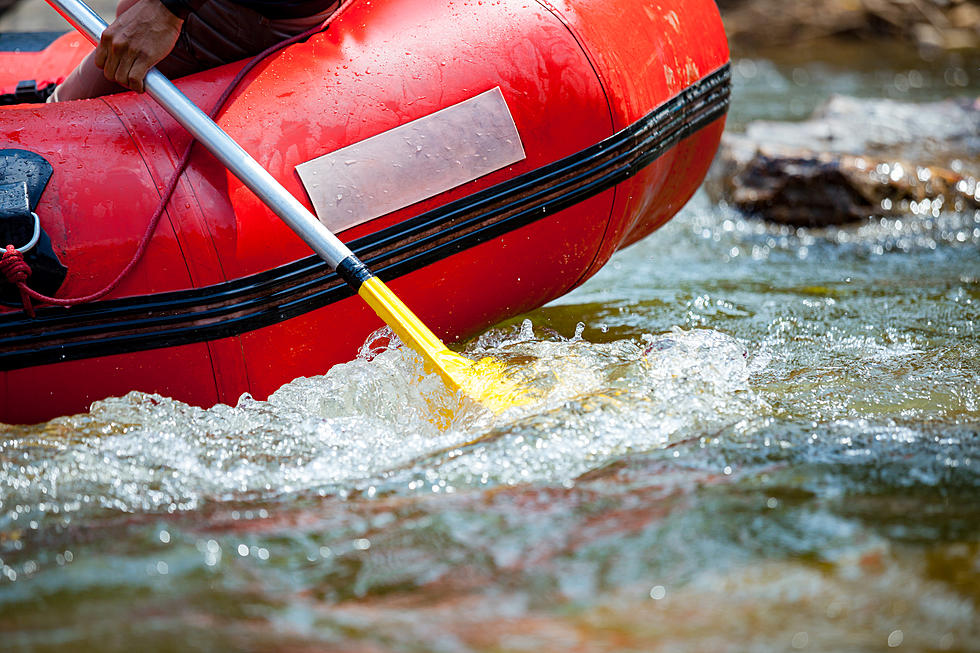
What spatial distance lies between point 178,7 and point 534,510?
4.39 feet

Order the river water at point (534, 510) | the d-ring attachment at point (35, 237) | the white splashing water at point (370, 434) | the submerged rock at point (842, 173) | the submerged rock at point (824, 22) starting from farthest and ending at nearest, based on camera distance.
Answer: the submerged rock at point (824, 22)
the submerged rock at point (842, 173)
the d-ring attachment at point (35, 237)
the white splashing water at point (370, 434)
the river water at point (534, 510)

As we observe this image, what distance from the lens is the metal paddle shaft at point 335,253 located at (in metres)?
2.03

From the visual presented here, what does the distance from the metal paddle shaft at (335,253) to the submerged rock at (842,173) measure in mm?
2480

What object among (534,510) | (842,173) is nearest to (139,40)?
(534,510)

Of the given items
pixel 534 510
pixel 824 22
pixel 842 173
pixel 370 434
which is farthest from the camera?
pixel 824 22

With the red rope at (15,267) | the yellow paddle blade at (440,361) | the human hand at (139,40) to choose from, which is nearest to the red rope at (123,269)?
the red rope at (15,267)

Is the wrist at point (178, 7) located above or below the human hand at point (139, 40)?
above

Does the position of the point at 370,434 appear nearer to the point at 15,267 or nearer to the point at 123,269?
the point at 123,269

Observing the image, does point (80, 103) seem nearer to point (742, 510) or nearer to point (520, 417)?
point (520, 417)

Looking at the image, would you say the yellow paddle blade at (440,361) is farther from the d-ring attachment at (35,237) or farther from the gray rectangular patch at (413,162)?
the d-ring attachment at (35,237)

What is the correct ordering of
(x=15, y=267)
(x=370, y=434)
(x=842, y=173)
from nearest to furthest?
1. (x=15, y=267)
2. (x=370, y=434)
3. (x=842, y=173)

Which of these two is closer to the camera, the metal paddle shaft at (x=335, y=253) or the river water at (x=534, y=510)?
the river water at (x=534, y=510)

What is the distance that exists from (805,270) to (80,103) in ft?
8.58

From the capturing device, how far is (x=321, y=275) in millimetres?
2172
